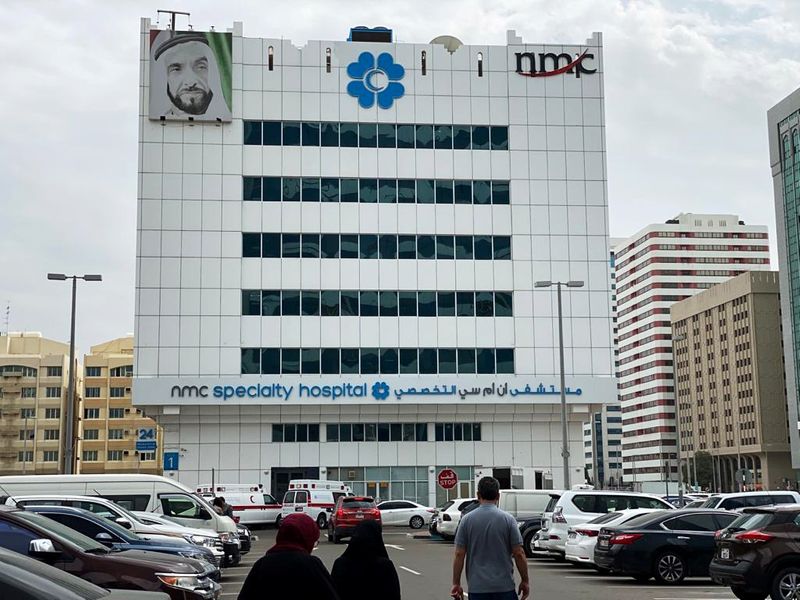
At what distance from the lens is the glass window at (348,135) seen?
61.2 m

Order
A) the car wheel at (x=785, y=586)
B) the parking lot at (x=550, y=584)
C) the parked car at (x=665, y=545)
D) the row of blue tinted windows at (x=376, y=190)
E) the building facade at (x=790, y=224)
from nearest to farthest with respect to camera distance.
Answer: the car wheel at (x=785, y=586) → the parking lot at (x=550, y=584) → the parked car at (x=665, y=545) → the row of blue tinted windows at (x=376, y=190) → the building facade at (x=790, y=224)

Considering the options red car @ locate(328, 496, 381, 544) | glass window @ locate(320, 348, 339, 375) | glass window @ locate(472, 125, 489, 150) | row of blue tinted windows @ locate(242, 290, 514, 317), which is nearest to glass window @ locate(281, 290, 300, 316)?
row of blue tinted windows @ locate(242, 290, 514, 317)

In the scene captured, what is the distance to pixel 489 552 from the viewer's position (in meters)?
9.73

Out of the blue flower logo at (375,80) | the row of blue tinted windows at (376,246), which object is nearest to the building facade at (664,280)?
the row of blue tinted windows at (376,246)

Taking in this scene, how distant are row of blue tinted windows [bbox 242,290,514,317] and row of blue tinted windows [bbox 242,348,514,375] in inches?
77.9

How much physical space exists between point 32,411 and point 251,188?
250 feet

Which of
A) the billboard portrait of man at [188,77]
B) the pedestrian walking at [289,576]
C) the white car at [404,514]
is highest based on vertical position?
the billboard portrait of man at [188,77]

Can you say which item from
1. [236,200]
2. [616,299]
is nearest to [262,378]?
[236,200]

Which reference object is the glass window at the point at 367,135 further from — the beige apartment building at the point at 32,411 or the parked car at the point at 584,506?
the beige apartment building at the point at 32,411

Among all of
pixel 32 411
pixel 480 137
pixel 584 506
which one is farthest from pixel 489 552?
pixel 32 411

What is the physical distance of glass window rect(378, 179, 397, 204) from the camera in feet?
200

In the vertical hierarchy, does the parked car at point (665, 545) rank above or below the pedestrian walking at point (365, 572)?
below

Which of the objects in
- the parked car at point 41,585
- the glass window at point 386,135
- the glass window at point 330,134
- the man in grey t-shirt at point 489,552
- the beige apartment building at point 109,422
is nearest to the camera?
the parked car at point 41,585

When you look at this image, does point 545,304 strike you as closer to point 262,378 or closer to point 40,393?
point 262,378
